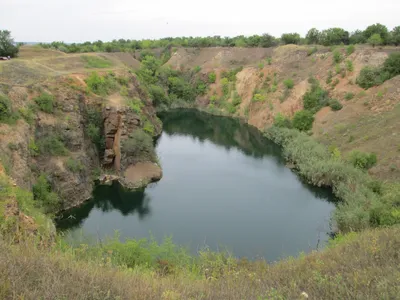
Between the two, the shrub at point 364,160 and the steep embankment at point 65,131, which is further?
the shrub at point 364,160

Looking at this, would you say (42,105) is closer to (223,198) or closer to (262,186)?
(223,198)

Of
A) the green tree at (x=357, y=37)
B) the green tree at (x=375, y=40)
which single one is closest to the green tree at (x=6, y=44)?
the green tree at (x=375, y=40)

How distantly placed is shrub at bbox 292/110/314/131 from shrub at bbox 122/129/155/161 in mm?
17978

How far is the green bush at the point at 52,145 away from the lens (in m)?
21.6

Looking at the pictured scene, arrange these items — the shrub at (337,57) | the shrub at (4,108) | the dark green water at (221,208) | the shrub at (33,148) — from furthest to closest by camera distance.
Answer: the shrub at (337,57) < the shrub at (33,148) < the shrub at (4,108) < the dark green water at (221,208)

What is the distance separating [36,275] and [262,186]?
21138mm

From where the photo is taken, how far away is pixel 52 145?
72.7 ft

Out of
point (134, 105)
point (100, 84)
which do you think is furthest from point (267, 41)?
point (100, 84)

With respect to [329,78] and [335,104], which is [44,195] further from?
[329,78]

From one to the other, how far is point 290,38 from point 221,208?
44.6 meters

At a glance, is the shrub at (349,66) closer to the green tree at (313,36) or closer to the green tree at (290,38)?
the green tree at (313,36)

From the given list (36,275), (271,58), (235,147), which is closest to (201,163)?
(235,147)

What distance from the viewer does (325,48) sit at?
4572 centimetres

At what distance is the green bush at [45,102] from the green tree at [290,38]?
4506cm
